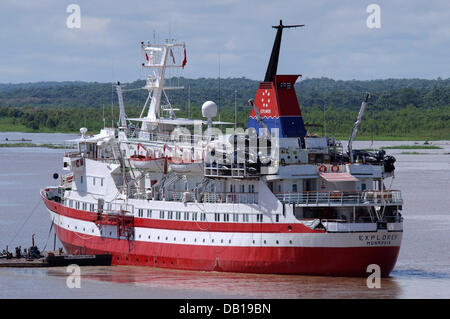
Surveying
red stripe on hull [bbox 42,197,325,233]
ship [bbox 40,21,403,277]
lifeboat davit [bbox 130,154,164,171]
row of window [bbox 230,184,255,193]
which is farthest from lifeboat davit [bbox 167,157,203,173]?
red stripe on hull [bbox 42,197,325,233]

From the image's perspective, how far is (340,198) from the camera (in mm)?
42375

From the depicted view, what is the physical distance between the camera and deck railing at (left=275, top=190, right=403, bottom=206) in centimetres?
4222

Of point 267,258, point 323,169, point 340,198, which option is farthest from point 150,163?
point 340,198

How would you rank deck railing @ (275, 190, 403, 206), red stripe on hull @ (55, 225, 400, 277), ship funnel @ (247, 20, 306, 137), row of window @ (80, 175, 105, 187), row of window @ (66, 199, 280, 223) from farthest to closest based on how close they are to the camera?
row of window @ (80, 175, 105, 187) → ship funnel @ (247, 20, 306, 137) → row of window @ (66, 199, 280, 223) → deck railing @ (275, 190, 403, 206) → red stripe on hull @ (55, 225, 400, 277)

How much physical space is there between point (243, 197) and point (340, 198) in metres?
4.61

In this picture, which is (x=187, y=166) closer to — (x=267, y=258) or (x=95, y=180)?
(x=267, y=258)

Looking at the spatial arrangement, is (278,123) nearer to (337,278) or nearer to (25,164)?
(337,278)

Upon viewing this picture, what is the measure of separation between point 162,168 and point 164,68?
7.25 meters

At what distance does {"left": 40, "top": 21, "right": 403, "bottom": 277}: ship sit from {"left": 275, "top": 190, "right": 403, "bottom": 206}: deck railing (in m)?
0.05

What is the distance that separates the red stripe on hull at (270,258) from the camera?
137ft

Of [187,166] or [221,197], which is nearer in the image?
[221,197]

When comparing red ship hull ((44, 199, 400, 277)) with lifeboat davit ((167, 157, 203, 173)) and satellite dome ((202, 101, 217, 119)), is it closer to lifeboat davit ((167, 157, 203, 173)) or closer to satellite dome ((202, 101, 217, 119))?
lifeboat davit ((167, 157, 203, 173))

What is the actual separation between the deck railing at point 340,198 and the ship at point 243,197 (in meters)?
0.05

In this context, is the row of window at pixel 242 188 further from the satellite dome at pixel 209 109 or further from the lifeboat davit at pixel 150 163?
the satellite dome at pixel 209 109
